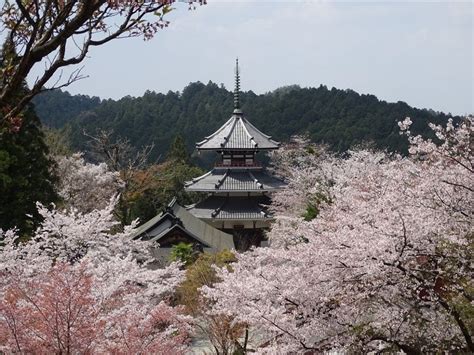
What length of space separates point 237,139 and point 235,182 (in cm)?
229

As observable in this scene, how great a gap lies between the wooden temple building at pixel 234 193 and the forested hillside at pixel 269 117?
864 inches

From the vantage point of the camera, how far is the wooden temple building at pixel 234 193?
21.6 metres

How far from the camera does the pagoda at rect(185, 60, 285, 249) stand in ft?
72.8

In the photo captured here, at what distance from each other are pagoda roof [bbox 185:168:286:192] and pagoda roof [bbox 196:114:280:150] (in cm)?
104

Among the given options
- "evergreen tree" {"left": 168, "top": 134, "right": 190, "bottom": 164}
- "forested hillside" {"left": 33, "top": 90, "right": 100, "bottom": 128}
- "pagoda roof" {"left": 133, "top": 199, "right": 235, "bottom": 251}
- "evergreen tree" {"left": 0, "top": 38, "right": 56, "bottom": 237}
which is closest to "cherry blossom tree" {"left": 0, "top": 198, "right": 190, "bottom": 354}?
"evergreen tree" {"left": 0, "top": 38, "right": 56, "bottom": 237}

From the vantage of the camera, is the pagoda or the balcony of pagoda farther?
the balcony of pagoda

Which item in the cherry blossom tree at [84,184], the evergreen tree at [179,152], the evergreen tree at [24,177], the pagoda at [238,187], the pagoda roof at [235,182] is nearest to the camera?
the evergreen tree at [24,177]

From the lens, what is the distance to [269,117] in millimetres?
63125

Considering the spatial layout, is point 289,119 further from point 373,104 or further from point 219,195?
point 219,195

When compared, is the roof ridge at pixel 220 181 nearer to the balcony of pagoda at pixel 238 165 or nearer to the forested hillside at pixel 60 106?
the balcony of pagoda at pixel 238 165

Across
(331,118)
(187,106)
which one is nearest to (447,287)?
(331,118)

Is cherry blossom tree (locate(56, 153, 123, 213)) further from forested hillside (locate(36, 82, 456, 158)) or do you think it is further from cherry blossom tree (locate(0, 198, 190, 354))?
forested hillside (locate(36, 82, 456, 158))

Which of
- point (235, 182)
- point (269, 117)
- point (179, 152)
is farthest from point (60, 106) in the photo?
point (235, 182)

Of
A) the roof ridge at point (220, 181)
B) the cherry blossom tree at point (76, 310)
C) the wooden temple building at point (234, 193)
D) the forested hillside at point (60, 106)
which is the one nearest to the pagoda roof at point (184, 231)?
the wooden temple building at point (234, 193)
